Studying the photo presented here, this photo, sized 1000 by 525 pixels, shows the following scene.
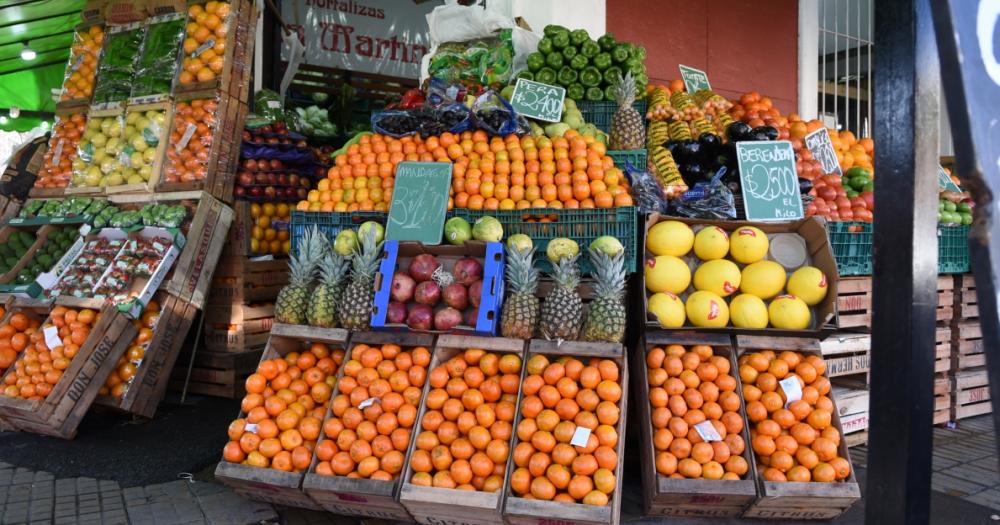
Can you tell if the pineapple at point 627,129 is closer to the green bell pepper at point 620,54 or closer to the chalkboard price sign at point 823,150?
the green bell pepper at point 620,54

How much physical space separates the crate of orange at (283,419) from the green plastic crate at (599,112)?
8.75 ft

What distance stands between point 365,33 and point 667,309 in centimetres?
762

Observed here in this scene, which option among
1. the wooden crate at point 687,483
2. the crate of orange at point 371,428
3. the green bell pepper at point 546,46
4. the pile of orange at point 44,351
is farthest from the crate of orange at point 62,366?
the green bell pepper at point 546,46

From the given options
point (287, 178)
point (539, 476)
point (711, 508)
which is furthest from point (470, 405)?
point (287, 178)

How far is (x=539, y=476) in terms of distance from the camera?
2631 millimetres

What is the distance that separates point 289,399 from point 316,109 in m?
5.17

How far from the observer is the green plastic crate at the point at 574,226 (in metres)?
3.40

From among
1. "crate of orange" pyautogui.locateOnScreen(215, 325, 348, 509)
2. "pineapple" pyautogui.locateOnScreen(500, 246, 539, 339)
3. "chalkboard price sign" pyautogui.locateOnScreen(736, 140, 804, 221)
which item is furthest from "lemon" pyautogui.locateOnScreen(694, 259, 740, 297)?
"crate of orange" pyautogui.locateOnScreen(215, 325, 348, 509)

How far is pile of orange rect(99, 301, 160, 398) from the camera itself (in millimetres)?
4332

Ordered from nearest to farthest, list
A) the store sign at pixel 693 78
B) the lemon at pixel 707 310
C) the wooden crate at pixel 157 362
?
the lemon at pixel 707 310 < the wooden crate at pixel 157 362 < the store sign at pixel 693 78

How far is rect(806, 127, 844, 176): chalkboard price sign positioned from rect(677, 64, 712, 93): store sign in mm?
1405

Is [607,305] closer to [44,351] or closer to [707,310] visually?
[707,310]

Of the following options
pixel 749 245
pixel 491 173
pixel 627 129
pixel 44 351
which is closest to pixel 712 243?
pixel 749 245

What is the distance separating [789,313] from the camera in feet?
10.6
